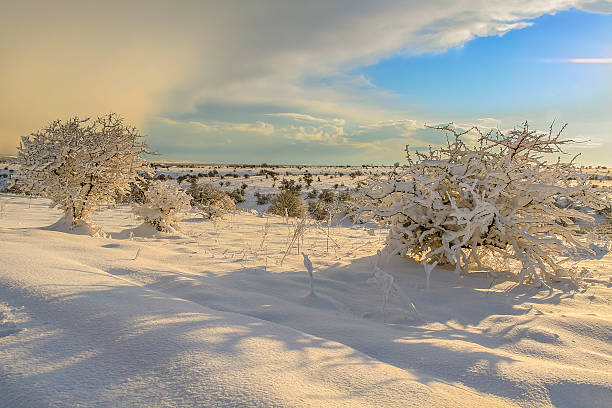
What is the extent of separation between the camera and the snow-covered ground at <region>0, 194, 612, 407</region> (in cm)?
136

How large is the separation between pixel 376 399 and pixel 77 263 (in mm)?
2751

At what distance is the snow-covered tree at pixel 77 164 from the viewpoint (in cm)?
598

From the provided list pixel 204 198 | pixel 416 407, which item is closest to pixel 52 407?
pixel 416 407

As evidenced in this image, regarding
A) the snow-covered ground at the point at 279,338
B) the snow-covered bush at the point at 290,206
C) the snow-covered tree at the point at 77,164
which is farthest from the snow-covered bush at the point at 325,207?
the snow-covered ground at the point at 279,338

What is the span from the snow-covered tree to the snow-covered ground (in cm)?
276

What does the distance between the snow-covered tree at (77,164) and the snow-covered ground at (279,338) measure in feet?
9.07

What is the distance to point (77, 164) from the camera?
6.12 m

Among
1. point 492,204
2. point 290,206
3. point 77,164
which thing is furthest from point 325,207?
point 492,204

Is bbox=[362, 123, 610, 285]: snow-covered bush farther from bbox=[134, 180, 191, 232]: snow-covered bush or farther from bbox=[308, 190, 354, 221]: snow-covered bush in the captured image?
bbox=[308, 190, 354, 221]: snow-covered bush

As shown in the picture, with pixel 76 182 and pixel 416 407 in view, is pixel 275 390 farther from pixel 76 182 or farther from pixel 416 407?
pixel 76 182

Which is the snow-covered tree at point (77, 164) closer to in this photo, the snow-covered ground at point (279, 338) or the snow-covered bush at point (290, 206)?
the snow-covered ground at point (279, 338)

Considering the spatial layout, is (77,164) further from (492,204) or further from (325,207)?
(325,207)

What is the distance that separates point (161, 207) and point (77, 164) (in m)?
1.52

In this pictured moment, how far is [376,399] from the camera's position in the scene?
1.34 m
